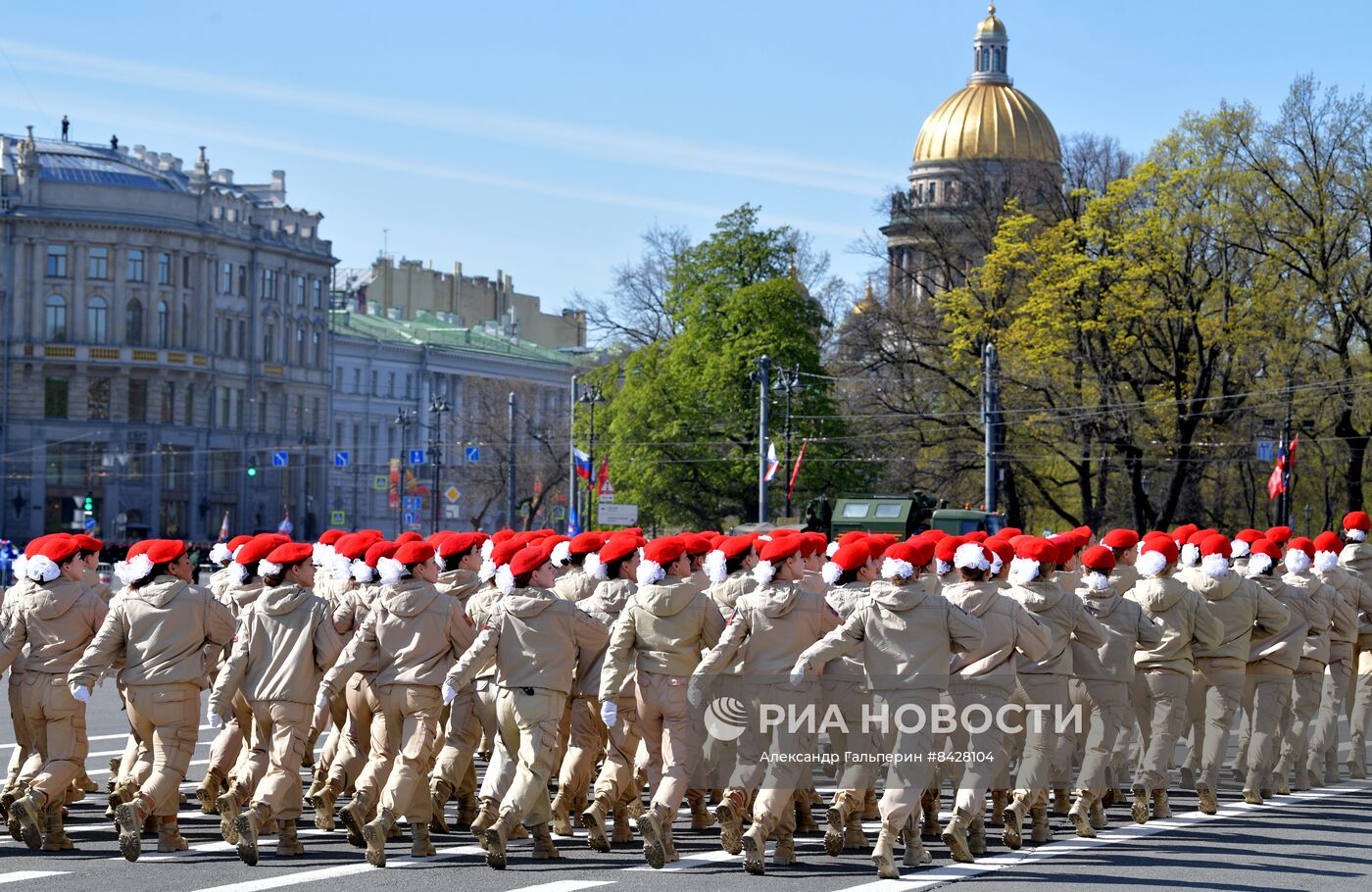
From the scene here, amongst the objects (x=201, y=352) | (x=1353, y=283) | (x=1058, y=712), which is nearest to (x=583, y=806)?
(x=1058, y=712)

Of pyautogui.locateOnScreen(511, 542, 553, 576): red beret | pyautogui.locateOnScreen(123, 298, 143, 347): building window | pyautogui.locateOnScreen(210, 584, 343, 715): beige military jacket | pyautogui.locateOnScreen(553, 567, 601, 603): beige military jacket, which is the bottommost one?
pyautogui.locateOnScreen(210, 584, 343, 715): beige military jacket

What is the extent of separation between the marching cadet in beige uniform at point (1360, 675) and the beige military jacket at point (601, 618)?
6760 millimetres

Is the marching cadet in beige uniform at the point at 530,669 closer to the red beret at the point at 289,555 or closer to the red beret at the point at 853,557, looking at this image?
the red beret at the point at 289,555

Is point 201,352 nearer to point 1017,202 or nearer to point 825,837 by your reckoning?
point 1017,202

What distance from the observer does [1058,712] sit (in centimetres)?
1350

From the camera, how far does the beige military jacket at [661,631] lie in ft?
42.2

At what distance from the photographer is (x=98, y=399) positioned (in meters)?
103

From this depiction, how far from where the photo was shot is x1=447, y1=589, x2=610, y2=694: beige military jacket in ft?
41.7

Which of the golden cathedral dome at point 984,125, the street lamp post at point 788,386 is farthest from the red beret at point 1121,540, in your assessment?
the golden cathedral dome at point 984,125

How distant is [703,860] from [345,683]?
2503mm

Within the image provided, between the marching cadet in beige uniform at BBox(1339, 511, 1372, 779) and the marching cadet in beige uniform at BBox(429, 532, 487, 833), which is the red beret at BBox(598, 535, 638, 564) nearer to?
the marching cadet in beige uniform at BBox(429, 532, 487, 833)

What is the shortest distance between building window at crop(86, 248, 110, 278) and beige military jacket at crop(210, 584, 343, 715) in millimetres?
93001

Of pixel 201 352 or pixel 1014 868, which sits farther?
pixel 201 352

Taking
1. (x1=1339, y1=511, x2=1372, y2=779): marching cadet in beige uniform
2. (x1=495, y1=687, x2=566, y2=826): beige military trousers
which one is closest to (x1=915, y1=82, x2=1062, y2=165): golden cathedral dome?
(x1=1339, y1=511, x2=1372, y2=779): marching cadet in beige uniform
